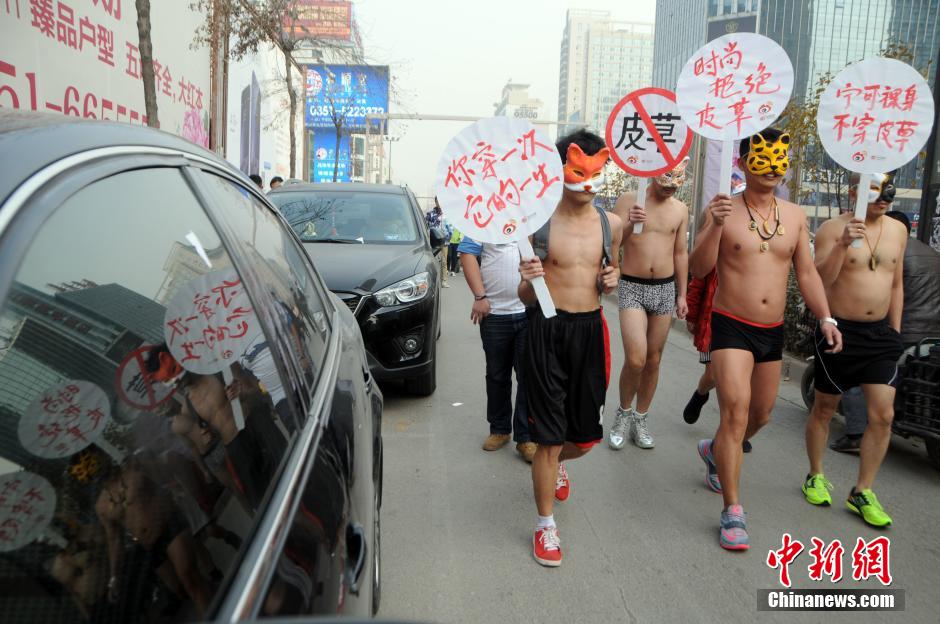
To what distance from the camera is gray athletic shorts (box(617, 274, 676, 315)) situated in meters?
5.23

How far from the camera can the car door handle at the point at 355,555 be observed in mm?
1523

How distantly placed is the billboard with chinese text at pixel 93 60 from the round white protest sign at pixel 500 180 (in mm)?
3638

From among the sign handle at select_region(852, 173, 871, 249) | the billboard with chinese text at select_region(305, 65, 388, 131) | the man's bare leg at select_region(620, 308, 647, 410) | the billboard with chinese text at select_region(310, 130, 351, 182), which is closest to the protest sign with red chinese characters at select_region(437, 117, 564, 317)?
the sign handle at select_region(852, 173, 871, 249)

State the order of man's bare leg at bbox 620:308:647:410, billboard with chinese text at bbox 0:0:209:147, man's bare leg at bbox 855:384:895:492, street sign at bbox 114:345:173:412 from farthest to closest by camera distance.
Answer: billboard with chinese text at bbox 0:0:209:147, man's bare leg at bbox 620:308:647:410, man's bare leg at bbox 855:384:895:492, street sign at bbox 114:345:173:412

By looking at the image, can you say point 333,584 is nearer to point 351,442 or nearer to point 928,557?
point 351,442

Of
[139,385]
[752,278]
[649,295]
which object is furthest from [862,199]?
[139,385]

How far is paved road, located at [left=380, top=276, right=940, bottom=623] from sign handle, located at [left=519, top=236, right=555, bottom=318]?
1131mm

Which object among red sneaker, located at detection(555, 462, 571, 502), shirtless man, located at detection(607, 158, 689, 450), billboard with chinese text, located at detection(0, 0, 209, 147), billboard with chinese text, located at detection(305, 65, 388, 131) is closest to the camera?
red sneaker, located at detection(555, 462, 571, 502)

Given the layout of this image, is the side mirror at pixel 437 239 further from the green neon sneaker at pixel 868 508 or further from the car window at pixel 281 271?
the car window at pixel 281 271

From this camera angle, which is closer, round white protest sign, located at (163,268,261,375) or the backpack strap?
round white protest sign, located at (163,268,261,375)

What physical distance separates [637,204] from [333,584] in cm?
352

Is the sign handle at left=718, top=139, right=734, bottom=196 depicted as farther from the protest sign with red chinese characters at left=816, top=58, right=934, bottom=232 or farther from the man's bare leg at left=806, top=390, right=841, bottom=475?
the man's bare leg at left=806, top=390, right=841, bottom=475

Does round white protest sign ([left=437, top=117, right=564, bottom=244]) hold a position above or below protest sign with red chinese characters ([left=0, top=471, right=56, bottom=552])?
above

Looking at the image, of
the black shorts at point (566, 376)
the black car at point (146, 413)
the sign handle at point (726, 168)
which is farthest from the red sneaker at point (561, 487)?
the black car at point (146, 413)
